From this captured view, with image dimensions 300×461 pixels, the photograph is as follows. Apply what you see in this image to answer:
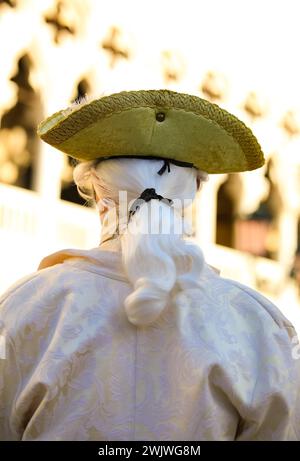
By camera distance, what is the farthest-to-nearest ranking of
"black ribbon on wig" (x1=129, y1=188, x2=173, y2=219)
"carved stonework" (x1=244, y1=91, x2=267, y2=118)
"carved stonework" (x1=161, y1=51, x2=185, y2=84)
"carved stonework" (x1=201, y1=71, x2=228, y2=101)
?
"carved stonework" (x1=244, y1=91, x2=267, y2=118) → "carved stonework" (x1=201, y1=71, x2=228, y2=101) → "carved stonework" (x1=161, y1=51, x2=185, y2=84) → "black ribbon on wig" (x1=129, y1=188, x2=173, y2=219)

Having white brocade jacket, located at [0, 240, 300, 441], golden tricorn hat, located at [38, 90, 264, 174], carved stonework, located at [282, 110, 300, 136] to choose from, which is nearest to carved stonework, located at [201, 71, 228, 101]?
carved stonework, located at [282, 110, 300, 136]

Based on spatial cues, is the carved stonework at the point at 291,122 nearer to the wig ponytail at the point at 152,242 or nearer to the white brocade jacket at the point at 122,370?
the wig ponytail at the point at 152,242

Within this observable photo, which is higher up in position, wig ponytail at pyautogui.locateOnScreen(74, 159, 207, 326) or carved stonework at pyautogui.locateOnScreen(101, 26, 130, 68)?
carved stonework at pyautogui.locateOnScreen(101, 26, 130, 68)

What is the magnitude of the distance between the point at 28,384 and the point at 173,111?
2.09 ft

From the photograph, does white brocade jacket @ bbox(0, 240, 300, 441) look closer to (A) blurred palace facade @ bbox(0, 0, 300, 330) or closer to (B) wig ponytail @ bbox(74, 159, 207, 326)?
(B) wig ponytail @ bbox(74, 159, 207, 326)

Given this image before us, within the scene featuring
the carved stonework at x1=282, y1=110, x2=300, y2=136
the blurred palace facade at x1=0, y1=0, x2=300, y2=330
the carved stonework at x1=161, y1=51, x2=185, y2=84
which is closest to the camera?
the blurred palace facade at x1=0, y1=0, x2=300, y2=330

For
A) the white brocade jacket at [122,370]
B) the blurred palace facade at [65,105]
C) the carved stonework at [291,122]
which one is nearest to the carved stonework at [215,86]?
the blurred palace facade at [65,105]

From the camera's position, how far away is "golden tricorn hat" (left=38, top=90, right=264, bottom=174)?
263 cm

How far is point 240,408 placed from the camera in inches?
99.5

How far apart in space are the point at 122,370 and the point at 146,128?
503 mm

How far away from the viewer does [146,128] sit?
8.70ft

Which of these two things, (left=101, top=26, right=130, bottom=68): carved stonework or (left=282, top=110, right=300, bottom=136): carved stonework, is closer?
(left=101, top=26, right=130, bottom=68): carved stonework

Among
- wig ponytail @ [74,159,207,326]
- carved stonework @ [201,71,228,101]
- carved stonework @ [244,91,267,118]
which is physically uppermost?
carved stonework @ [201,71,228,101]

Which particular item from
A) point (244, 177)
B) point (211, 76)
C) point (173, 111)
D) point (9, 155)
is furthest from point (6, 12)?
point (173, 111)
